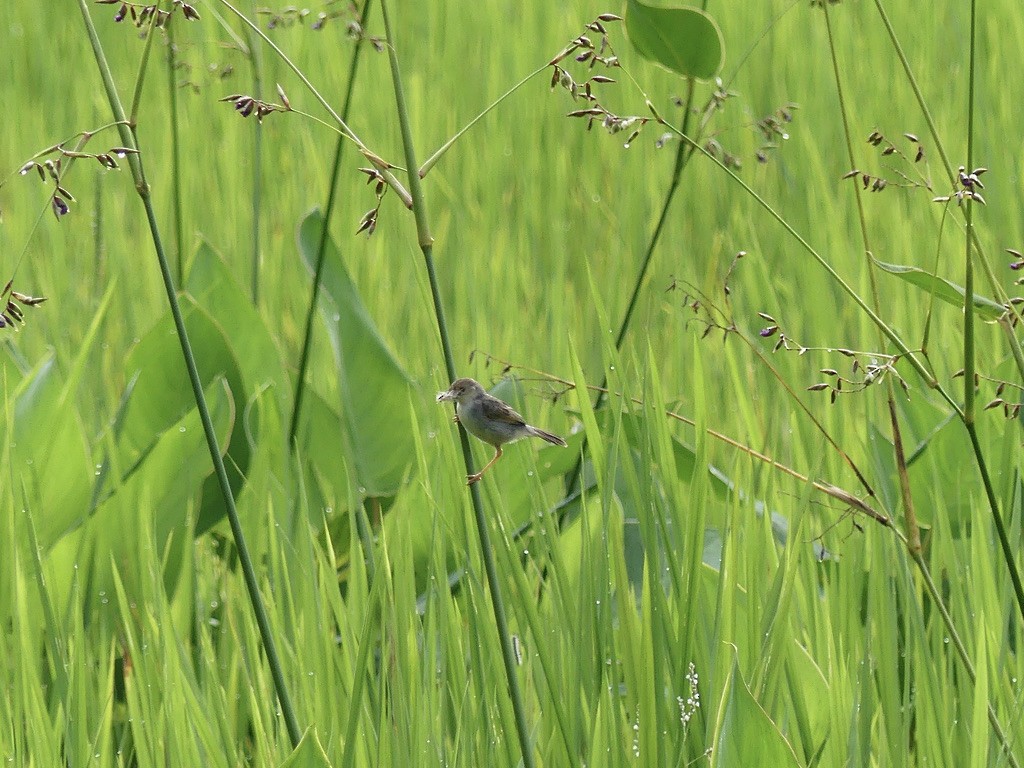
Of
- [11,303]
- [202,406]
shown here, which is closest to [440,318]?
[202,406]

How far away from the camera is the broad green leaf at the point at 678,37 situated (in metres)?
1.15

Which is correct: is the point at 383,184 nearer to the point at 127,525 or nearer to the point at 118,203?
the point at 127,525

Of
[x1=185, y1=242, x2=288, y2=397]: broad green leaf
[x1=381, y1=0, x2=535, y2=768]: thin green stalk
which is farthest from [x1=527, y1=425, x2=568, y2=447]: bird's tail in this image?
[x1=185, y1=242, x2=288, y2=397]: broad green leaf

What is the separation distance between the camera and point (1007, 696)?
1.19m

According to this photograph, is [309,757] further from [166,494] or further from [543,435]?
[166,494]

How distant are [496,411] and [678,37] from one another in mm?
399

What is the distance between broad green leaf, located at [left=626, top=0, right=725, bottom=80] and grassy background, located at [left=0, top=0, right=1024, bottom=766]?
0.74ft

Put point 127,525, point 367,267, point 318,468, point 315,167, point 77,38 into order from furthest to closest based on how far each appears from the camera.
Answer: point 77,38, point 315,167, point 367,267, point 318,468, point 127,525

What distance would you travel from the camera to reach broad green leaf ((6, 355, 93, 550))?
5.37 ft

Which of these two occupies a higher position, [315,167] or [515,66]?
[515,66]

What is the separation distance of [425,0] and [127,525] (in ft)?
10.0

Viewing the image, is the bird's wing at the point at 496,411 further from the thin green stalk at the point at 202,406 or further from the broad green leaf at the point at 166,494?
the broad green leaf at the point at 166,494

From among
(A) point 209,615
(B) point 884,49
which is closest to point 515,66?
(B) point 884,49

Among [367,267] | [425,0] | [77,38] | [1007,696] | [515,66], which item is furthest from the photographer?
[425,0]
